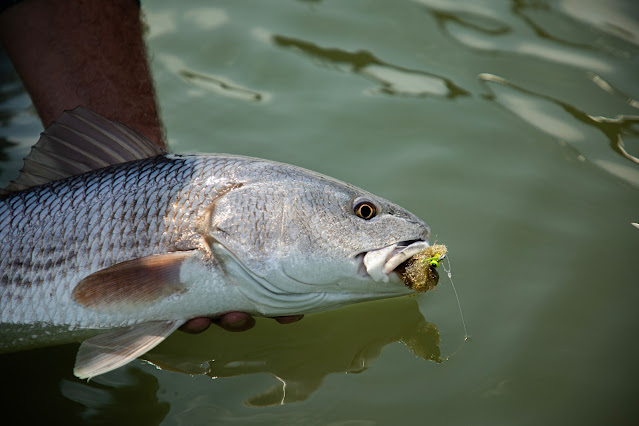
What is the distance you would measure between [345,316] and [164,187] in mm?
1211

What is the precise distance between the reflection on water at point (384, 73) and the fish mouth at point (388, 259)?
2291 mm

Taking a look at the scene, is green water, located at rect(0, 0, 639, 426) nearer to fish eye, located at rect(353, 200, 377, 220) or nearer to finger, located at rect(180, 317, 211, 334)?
finger, located at rect(180, 317, 211, 334)

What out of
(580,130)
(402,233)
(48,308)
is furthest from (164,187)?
(580,130)

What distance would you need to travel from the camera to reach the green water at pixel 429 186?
9.36 ft

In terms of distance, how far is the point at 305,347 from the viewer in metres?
3.12

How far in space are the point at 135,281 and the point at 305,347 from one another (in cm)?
99

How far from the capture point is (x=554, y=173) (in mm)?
3949

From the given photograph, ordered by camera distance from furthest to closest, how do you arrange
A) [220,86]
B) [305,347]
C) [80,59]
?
1. [220,86]
2. [80,59]
3. [305,347]

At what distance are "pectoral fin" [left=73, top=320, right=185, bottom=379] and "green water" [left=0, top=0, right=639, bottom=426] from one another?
388 millimetres

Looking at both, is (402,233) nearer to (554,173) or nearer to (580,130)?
(554,173)

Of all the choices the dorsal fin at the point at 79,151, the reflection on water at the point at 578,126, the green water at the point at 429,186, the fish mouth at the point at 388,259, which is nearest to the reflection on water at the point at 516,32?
the green water at the point at 429,186

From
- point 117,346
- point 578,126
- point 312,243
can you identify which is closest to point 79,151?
point 117,346

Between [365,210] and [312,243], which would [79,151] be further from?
[365,210]

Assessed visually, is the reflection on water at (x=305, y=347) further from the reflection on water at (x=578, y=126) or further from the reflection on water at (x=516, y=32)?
the reflection on water at (x=516, y=32)
